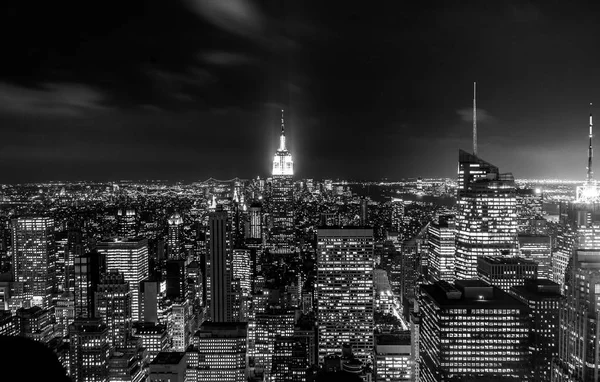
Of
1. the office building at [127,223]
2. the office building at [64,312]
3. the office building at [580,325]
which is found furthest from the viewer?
the office building at [127,223]

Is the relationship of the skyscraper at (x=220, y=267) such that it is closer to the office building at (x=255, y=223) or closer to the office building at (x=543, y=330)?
the office building at (x=255, y=223)

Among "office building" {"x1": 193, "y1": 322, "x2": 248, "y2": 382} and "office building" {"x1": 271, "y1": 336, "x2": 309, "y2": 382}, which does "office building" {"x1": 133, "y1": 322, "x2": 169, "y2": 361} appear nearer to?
"office building" {"x1": 193, "y1": 322, "x2": 248, "y2": 382}

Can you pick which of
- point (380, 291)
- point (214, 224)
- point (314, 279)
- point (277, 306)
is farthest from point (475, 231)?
point (214, 224)

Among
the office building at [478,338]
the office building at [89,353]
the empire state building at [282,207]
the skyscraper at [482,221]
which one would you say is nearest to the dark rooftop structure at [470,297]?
the office building at [478,338]

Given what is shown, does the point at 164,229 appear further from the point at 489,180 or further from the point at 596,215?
the point at 596,215

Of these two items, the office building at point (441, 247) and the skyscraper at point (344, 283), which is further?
the office building at point (441, 247)

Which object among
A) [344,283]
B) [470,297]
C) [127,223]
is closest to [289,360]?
[344,283]
